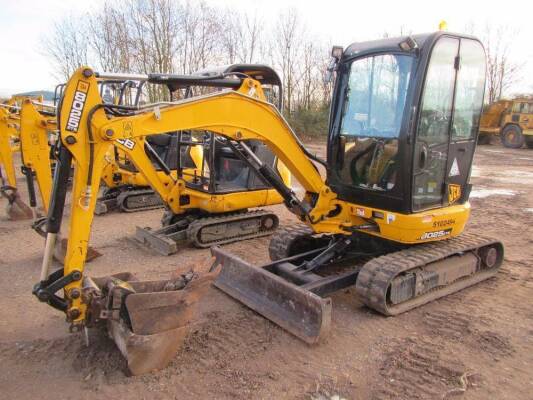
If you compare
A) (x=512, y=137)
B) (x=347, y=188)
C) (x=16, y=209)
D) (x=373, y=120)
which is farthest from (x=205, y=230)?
(x=512, y=137)

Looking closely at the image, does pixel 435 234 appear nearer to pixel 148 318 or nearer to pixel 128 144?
pixel 148 318

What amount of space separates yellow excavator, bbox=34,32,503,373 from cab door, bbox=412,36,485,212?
2 centimetres

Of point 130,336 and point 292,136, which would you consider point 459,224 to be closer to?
point 292,136

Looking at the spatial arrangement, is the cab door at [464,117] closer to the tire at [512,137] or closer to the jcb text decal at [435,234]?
the jcb text decal at [435,234]

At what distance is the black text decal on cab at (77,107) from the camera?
3.00 meters

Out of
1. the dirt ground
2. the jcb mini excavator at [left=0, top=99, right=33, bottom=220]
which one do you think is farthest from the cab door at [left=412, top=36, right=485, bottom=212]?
the jcb mini excavator at [left=0, top=99, right=33, bottom=220]

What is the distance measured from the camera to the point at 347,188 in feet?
15.3

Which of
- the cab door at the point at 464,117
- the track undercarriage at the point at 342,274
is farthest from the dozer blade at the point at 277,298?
the cab door at the point at 464,117

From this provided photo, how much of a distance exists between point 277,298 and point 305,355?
66cm

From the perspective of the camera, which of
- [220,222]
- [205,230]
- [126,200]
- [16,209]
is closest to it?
[205,230]

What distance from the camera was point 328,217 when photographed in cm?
476

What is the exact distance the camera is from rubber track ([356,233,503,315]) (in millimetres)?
4062

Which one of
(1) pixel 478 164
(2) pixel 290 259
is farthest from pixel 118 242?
(1) pixel 478 164

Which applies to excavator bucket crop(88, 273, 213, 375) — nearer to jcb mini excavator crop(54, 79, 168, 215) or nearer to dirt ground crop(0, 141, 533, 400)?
dirt ground crop(0, 141, 533, 400)
